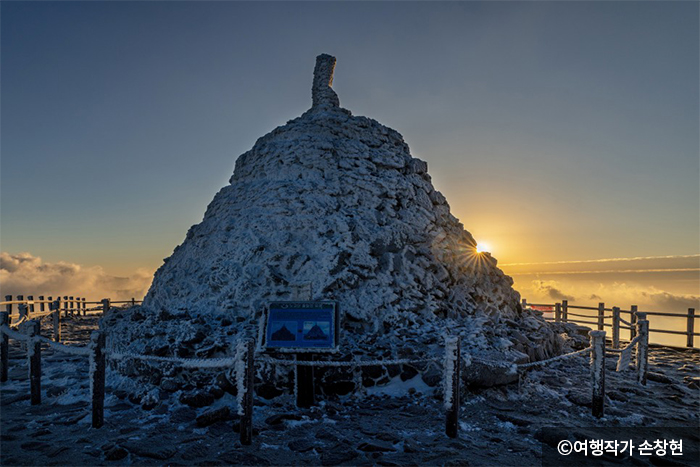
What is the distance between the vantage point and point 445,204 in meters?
12.3

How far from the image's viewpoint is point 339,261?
29.3 ft

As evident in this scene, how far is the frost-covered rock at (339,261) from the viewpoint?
828cm

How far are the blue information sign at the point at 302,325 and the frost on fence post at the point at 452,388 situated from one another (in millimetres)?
1608

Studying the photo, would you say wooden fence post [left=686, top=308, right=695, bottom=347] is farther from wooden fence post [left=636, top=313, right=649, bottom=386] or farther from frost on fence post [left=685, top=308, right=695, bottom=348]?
wooden fence post [left=636, top=313, right=649, bottom=386]

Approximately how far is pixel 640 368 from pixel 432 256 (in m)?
4.60

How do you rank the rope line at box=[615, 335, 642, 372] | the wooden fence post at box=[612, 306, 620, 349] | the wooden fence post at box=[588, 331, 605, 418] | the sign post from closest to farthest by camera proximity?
the sign post
the wooden fence post at box=[588, 331, 605, 418]
the rope line at box=[615, 335, 642, 372]
the wooden fence post at box=[612, 306, 620, 349]

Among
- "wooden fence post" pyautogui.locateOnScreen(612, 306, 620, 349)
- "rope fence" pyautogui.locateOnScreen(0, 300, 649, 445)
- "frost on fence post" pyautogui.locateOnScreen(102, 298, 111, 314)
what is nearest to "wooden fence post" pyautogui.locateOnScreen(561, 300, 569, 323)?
"wooden fence post" pyautogui.locateOnScreen(612, 306, 620, 349)

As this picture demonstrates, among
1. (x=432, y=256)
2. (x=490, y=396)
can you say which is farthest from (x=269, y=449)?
(x=432, y=256)

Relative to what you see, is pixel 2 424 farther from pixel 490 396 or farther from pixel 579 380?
pixel 579 380

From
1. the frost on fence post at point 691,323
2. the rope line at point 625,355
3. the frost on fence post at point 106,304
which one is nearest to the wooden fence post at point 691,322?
the frost on fence post at point 691,323

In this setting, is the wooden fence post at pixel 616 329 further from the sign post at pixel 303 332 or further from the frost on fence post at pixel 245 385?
the frost on fence post at pixel 245 385

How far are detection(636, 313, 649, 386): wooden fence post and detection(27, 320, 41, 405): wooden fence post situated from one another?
420 inches

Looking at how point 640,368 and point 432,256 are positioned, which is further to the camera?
point 432,256

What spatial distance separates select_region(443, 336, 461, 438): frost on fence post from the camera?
5484 millimetres
